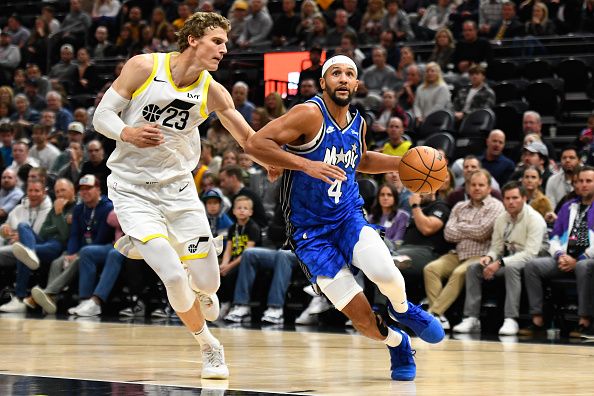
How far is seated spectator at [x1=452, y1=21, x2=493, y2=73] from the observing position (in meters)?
14.7

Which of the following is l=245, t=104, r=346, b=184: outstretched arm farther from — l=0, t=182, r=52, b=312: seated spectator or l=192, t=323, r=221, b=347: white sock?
l=0, t=182, r=52, b=312: seated spectator

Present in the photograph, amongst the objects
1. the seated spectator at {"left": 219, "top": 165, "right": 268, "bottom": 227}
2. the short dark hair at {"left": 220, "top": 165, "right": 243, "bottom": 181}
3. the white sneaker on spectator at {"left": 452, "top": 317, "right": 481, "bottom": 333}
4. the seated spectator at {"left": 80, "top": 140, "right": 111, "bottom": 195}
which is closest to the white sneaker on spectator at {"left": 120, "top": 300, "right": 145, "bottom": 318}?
the seated spectator at {"left": 219, "top": 165, "right": 268, "bottom": 227}

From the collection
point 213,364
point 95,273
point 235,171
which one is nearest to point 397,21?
point 235,171

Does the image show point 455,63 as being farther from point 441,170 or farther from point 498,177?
point 441,170

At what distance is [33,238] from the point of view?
1312 cm

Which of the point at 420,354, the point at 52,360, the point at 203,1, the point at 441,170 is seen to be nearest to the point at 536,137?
the point at 420,354

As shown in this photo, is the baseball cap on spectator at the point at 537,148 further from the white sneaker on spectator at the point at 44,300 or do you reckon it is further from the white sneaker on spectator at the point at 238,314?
the white sneaker on spectator at the point at 44,300

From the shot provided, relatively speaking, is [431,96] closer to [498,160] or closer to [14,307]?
[498,160]

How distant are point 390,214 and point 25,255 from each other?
14.1 feet

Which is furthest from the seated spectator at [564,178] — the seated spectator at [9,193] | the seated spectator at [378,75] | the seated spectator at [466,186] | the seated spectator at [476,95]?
the seated spectator at [9,193]

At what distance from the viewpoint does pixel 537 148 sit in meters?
11.8

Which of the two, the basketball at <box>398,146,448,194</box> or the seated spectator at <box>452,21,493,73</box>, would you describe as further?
the seated spectator at <box>452,21,493,73</box>

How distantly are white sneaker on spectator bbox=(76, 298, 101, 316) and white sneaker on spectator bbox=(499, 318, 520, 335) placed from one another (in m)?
4.54

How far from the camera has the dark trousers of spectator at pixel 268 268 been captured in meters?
11.4
